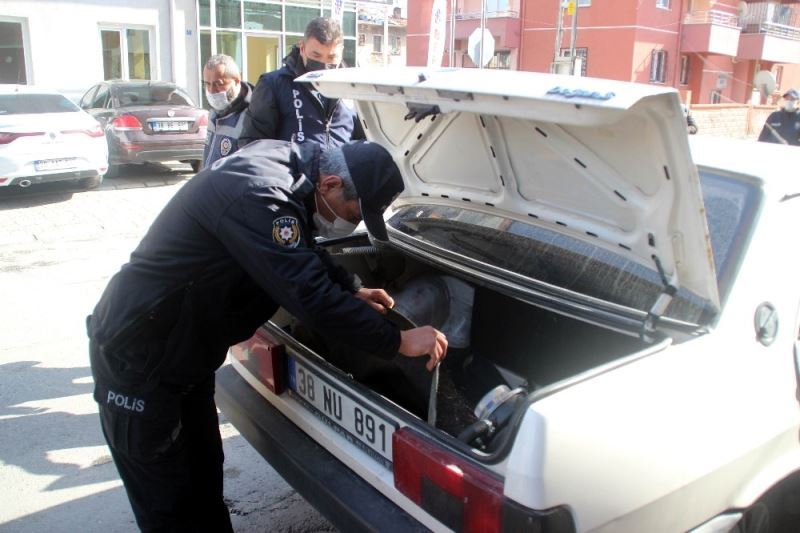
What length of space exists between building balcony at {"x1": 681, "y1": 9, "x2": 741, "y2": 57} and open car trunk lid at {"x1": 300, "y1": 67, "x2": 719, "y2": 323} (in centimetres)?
2988

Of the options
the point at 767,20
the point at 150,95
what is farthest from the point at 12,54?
A: the point at 767,20

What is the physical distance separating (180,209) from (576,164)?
123 centimetres

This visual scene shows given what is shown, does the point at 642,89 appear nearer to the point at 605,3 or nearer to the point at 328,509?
the point at 328,509

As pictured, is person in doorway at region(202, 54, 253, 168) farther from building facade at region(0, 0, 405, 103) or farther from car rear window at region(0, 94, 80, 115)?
building facade at region(0, 0, 405, 103)

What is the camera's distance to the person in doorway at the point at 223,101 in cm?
402

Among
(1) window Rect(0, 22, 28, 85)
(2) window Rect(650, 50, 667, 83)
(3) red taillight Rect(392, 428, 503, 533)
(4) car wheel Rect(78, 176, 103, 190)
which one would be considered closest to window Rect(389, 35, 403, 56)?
(2) window Rect(650, 50, 667, 83)

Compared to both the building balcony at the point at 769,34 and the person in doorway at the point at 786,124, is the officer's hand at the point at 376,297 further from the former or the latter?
the building balcony at the point at 769,34

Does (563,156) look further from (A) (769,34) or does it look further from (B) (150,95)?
(A) (769,34)

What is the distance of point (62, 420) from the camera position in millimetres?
3623

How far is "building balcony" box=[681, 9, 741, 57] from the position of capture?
2848 centimetres

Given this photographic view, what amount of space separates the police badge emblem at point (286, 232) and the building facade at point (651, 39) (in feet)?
83.3

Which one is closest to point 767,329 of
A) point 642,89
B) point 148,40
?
point 642,89

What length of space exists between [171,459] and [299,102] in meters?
2.05

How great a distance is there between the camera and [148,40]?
1650 cm
